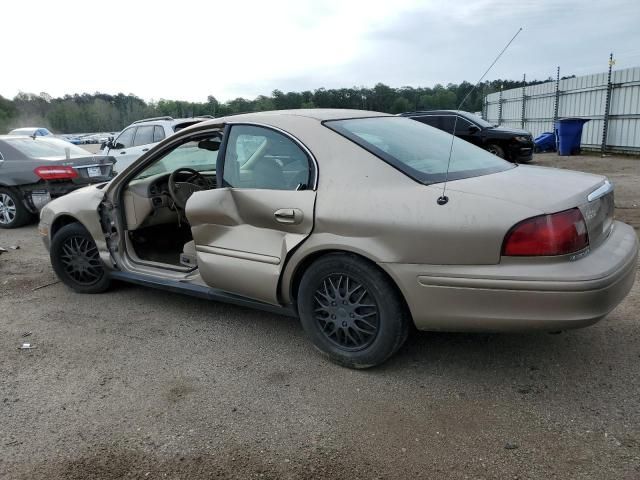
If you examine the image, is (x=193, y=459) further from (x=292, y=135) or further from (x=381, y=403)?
(x=292, y=135)

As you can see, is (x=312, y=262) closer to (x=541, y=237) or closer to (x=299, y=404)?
(x=299, y=404)

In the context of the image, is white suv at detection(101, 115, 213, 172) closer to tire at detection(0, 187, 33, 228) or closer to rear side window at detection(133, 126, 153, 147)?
rear side window at detection(133, 126, 153, 147)

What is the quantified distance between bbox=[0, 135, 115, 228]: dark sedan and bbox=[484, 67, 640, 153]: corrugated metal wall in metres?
15.2

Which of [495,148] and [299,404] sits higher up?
[495,148]

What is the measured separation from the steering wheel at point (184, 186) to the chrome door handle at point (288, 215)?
1628 mm

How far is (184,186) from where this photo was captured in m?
4.66

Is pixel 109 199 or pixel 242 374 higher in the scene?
pixel 109 199

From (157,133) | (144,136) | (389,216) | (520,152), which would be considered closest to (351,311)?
(389,216)

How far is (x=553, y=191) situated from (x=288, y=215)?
1504 mm

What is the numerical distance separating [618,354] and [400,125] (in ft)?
6.79

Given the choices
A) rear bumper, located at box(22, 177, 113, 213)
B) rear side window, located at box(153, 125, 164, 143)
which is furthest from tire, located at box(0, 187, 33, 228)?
rear side window, located at box(153, 125, 164, 143)

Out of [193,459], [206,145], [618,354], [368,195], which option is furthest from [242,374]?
[618,354]

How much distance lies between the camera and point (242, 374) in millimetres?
3197

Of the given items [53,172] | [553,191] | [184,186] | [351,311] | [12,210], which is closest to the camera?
[553,191]
